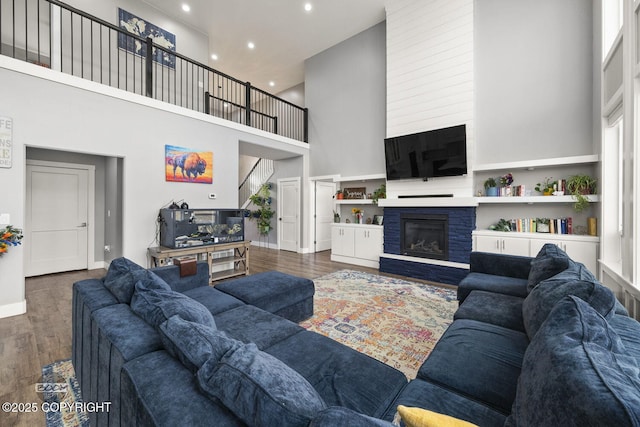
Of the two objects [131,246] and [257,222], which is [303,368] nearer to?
[131,246]

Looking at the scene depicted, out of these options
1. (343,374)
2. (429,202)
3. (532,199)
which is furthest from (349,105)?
(343,374)

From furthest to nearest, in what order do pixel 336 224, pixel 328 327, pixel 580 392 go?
pixel 336 224
pixel 328 327
pixel 580 392

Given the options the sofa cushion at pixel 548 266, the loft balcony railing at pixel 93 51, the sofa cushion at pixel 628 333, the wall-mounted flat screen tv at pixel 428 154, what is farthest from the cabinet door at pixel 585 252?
the loft balcony railing at pixel 93 51

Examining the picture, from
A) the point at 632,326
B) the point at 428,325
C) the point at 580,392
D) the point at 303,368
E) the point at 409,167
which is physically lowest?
the point at 428,325

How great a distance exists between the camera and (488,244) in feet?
14.4

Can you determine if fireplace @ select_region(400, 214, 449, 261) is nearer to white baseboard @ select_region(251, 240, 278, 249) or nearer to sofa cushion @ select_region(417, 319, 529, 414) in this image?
sofa cushion @ select_region(417, 319, 529, 414)

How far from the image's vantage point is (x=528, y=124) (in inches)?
171

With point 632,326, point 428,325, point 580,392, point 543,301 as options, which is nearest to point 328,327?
point 428,325

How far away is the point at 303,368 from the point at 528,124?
498 cm

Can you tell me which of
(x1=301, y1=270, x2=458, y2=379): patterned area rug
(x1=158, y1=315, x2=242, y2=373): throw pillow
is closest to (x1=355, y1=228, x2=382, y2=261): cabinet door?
(x1=301, y1=270, x2=458, y2=379): patterned area rug

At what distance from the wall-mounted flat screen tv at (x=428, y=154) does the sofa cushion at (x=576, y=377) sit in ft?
13.3

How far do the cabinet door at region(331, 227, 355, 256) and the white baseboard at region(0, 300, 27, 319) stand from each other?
196 inches

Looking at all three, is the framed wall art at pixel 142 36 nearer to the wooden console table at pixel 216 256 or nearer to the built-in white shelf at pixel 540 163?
the wooden console table at pixel 216 256

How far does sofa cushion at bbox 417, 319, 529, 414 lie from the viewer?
124 cm
